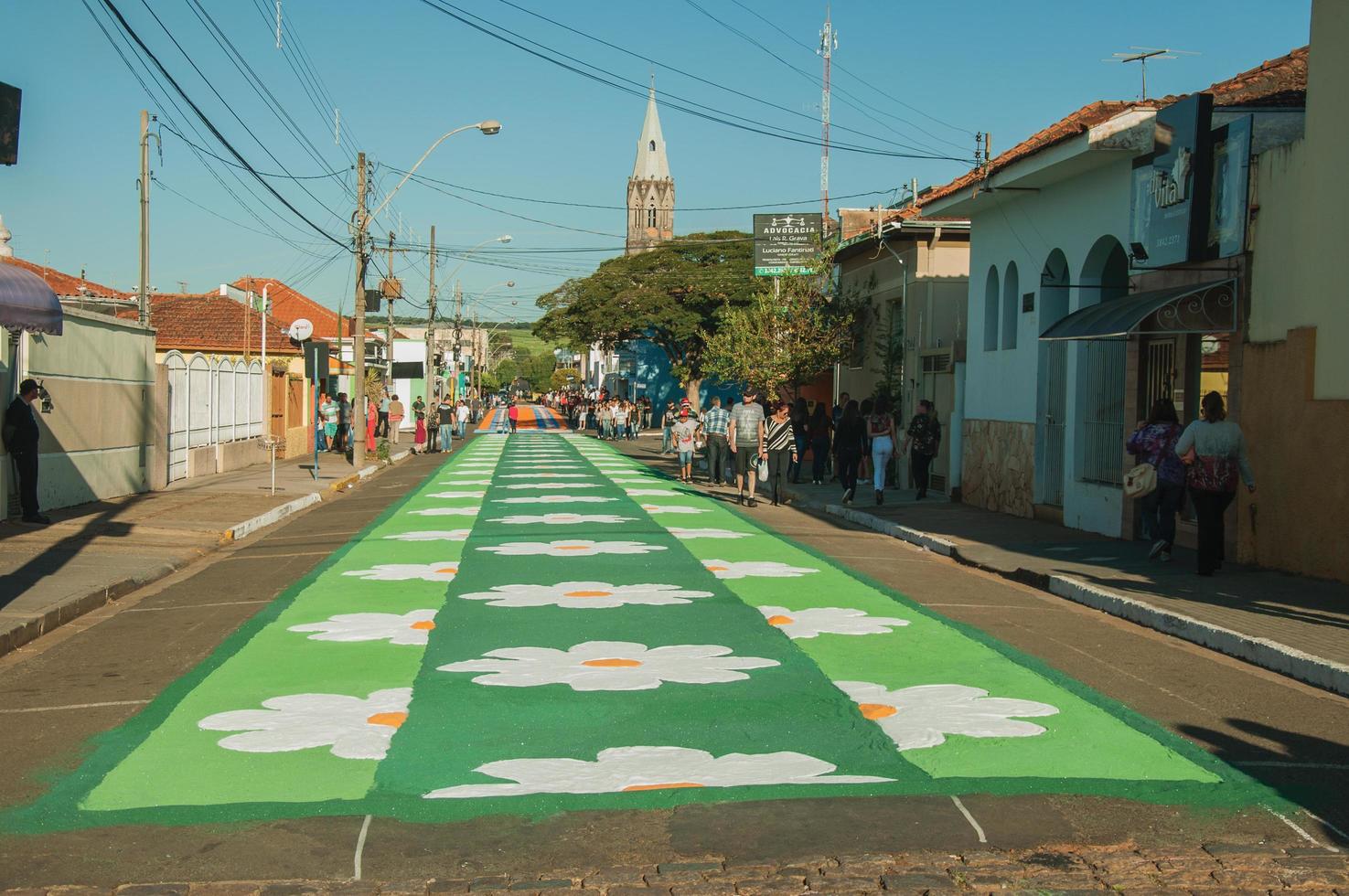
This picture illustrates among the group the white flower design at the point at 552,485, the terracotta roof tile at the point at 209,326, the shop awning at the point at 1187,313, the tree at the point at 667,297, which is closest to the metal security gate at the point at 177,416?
the white flower design at the point at 552,485

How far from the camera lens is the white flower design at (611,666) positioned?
8.23 m

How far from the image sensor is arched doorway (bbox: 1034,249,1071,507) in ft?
64.4

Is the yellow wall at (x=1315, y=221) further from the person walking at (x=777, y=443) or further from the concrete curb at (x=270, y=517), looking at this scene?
the concrete curb at (x=270, y=517)

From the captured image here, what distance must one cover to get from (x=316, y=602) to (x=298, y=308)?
2377 inches

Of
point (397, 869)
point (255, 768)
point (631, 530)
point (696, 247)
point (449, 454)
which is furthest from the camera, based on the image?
point (696, 247)

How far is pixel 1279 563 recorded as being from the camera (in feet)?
43.9

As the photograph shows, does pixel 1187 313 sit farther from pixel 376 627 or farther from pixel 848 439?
pixel 848 439

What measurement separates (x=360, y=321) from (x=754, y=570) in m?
22.5

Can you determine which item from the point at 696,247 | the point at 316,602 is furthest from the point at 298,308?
the point at 316,602

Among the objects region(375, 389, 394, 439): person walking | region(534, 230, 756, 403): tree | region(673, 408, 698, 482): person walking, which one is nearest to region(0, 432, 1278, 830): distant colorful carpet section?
region(673, 408, 698, 482): person walking

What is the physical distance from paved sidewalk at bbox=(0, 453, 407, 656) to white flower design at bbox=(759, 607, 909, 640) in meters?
5.71

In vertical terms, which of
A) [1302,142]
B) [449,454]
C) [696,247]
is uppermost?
[696,247]

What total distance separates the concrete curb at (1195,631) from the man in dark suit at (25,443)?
11.5m

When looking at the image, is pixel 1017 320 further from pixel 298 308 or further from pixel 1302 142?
pixel 298 308
